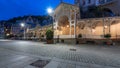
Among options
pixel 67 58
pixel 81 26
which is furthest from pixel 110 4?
pixel 67 58

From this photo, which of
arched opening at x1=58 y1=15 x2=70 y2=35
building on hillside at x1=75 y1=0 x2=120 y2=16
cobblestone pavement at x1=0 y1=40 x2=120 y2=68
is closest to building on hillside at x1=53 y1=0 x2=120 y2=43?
arched opening at x1=58 y1=15 x2=70 y2=35

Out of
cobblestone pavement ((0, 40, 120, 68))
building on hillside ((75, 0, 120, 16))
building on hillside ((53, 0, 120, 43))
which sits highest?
building on hillside ((75, 0, 120, 16))

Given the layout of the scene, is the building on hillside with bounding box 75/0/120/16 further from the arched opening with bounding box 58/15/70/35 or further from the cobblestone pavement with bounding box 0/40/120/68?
the cobblestone pavement with bounding box 0/40/120/68

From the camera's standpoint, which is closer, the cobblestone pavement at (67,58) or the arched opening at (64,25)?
the cobblestone pavement at (67,58)

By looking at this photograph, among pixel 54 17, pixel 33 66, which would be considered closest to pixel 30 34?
pixel 54 17

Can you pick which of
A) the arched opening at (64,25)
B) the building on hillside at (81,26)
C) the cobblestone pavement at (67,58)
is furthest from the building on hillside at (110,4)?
the cobblestone pavement at (67,58)

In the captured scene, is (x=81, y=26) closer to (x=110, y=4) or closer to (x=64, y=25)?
(x=64, y=25)

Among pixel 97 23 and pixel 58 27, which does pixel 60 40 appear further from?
pixel 97 23

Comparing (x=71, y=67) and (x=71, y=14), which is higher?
(x=71, y=14)

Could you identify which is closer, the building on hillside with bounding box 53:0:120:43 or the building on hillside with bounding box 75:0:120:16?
the building on hillside with bounding box 53:0:120:43

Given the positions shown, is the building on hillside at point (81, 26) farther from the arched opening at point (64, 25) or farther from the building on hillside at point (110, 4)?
the building on hillside at point (110, 4)

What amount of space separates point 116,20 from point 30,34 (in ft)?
91.7

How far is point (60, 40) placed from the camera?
20703 millimetres

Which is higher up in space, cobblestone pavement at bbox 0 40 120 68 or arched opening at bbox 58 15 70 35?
arched opening at bbox 58 15 70 35
